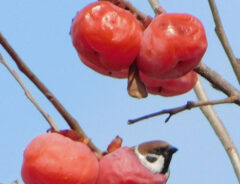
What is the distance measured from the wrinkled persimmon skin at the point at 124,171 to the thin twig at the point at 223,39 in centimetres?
27

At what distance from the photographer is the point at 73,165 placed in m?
1.36

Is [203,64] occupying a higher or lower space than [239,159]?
higher

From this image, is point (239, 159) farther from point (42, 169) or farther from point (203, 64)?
point (42, 169)

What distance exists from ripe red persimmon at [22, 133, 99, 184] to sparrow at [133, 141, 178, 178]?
0.36 ft

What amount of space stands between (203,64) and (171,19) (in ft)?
0.38

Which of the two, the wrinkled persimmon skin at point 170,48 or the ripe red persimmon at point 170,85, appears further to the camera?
the ripe red persimmon at point 170,85

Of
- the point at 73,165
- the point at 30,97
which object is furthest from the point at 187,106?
the point at 30,97

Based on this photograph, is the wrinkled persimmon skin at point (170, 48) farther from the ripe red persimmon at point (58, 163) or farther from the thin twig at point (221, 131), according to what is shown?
the thin twig at point (221, 131)

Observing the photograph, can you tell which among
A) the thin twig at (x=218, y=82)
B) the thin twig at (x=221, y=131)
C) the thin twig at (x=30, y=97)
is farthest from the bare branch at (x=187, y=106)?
the thin twig at (x=221, y=131)

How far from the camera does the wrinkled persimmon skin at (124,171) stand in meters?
1.39

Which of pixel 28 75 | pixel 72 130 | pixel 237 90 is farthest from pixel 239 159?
pixel 28 75

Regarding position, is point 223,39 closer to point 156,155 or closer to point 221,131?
point 156,155

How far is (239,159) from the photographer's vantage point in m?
2.00

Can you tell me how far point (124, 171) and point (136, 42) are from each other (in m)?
0.26
